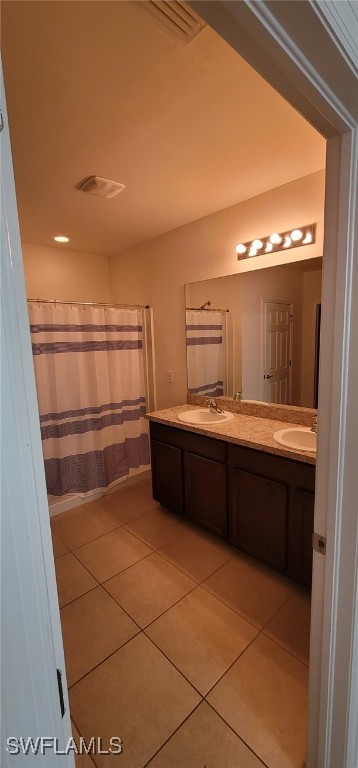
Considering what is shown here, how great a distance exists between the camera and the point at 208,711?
125 centimetres

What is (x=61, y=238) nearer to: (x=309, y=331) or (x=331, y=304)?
(x=309, y=331)

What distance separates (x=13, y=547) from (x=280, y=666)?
5.39 ft

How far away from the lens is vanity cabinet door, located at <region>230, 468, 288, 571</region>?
178 centimetres

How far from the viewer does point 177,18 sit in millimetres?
949

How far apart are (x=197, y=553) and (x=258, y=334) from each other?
1.62 meters

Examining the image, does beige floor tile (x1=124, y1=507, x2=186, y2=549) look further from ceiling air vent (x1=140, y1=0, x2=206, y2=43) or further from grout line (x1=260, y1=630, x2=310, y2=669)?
ceiling air vent (x1=140, y1=0, x2=206, y2=43)

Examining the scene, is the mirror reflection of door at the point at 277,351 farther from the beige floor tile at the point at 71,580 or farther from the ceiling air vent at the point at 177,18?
the beige floor tile at the point at 71,580

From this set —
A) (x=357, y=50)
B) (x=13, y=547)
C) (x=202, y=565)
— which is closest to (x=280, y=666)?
(x=202, y=565)

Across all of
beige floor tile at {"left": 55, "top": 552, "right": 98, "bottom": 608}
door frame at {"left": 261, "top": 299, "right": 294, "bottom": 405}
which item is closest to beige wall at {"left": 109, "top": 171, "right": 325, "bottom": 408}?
door frame at {"left": 261, "top": 299, "right": 294, "bottom": 405}

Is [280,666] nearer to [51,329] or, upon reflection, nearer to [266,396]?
[266,396]

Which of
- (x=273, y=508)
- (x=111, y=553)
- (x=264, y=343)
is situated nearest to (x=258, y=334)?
(x=264, y=343)

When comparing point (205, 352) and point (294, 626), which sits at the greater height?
point (205, 352)

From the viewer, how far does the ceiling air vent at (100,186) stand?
1.87m

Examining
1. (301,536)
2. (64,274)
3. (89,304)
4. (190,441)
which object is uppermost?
(64,274)
